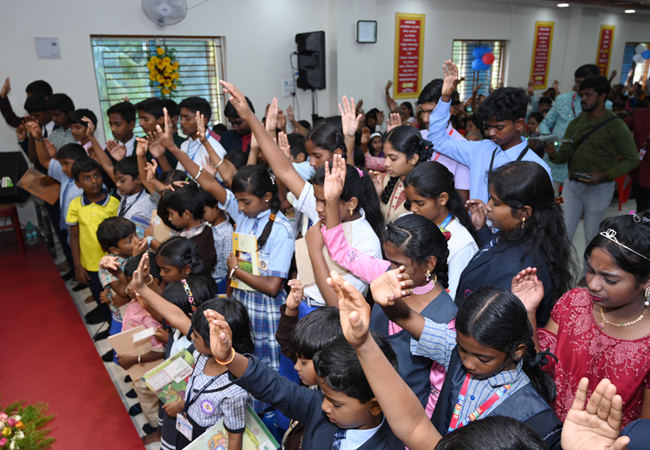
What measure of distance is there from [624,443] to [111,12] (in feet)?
19.1

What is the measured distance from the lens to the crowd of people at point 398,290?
3.58 feet

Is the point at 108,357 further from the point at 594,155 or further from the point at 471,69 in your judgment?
the point at 471,69

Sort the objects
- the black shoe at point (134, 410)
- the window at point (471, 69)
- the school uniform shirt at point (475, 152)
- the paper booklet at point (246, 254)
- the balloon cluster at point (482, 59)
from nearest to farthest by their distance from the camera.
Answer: the paper booklet at point (246, 254)
the school uniform shirt at point (475, 152)
the black shoe at point (134, 410)
the balloon cluster at point (482, 59)
the window at point (471, 69)

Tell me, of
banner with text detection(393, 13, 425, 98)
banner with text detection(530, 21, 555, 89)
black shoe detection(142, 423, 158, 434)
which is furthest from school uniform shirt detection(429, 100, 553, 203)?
banner with text detection(530, 21, 555, 89)

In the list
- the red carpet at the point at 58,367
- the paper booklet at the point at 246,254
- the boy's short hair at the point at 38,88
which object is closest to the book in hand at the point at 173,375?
the paper booklet at the point at 246,254

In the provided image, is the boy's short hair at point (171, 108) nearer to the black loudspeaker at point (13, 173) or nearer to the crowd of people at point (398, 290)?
the crowd of people at point (398, 290)

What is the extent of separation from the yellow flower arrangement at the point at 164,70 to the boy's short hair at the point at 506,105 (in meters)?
4.30

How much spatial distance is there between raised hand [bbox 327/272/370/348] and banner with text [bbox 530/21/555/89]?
33.3 feet

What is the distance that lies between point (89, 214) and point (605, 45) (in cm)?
1214

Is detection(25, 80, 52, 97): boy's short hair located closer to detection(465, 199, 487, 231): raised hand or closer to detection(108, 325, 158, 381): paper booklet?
detection(108, 325, 158, 381): paper booklet

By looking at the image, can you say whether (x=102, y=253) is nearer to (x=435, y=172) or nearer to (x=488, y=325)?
(x=435, y=172)

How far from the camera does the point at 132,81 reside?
545cm

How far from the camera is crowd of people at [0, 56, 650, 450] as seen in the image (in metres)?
1.09

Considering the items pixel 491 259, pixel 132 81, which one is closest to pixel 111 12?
pixel 132 81
